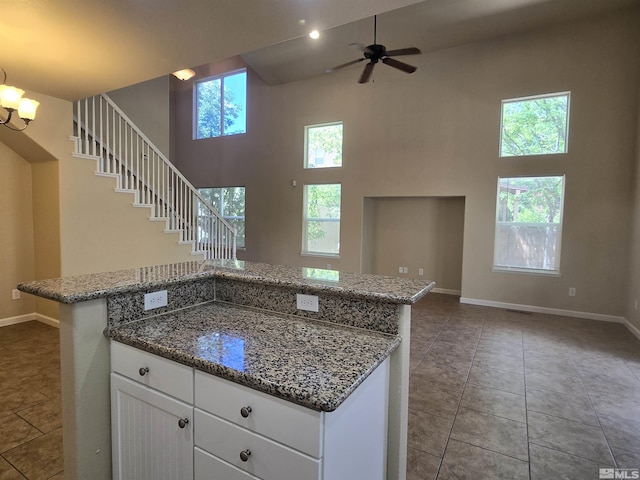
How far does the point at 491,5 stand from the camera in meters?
4.93

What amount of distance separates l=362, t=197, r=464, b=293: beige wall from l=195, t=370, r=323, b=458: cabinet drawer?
19.3ft

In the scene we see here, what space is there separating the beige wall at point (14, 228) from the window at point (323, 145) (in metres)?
4.73

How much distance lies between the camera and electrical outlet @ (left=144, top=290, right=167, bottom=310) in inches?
61.1

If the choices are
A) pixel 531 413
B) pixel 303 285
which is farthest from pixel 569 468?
pixel 303 285

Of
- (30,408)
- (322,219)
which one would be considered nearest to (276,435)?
(30,408)

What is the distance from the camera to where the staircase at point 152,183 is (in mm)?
Answer: 4622

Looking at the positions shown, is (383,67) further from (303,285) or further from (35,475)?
(35,475)

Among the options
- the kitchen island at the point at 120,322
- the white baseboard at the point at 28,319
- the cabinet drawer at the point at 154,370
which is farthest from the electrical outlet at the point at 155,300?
the white baseboard at the point at 28,319

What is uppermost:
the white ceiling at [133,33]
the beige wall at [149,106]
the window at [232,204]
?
the beige wall at [149,106]

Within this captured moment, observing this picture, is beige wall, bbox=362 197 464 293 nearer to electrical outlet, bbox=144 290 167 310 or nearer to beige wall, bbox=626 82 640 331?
beige wall, bbox=626 82 640 331

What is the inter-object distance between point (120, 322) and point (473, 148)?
5.81 meters

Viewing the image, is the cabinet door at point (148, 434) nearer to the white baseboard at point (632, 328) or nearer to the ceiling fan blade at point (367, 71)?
the ceiling fan blade at point (367, 71)

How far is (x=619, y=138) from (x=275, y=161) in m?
5.98

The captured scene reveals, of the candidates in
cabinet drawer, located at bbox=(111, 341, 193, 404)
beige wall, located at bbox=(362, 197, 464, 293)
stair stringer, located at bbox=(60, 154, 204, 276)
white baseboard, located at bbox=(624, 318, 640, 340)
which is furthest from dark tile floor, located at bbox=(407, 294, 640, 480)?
stair stringer, located at bbox=(60, 154, 204, 276)
